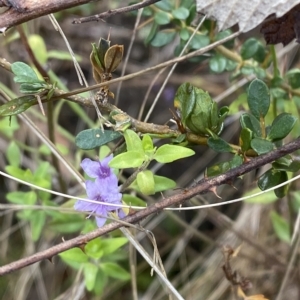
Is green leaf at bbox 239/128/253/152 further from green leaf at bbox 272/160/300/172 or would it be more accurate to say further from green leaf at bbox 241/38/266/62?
green leaf at bbox 241/38/266/62

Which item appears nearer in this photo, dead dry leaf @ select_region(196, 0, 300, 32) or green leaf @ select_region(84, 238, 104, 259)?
dead dry leaf @ select_region(196, 0, 300, 32)

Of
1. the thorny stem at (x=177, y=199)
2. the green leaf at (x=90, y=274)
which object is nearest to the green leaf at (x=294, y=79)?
the thorny stem at (x=177, y=199)

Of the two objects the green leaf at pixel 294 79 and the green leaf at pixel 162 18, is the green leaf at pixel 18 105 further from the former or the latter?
the green leaf at pixel 294 79

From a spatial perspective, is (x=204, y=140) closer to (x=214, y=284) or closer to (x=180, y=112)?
(x=180, y=112)

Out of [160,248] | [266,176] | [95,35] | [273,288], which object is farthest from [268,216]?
[95,35]

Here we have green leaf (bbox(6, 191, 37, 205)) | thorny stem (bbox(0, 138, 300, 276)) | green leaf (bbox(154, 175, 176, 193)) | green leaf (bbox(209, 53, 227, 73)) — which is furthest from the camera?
green leaf (bbox(6, 191, 37, 205))

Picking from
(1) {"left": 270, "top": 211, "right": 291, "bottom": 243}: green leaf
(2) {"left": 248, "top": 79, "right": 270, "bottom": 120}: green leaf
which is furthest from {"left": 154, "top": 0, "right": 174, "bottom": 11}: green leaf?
(1) {"left": 270, "top": 211, "right": 291, "bottom": 243}: green leaf

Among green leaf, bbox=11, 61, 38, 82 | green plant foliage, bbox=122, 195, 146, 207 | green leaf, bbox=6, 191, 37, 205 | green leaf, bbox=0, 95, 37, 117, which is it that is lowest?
green leaf, bbox=6, 191, 37, 205
